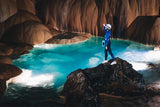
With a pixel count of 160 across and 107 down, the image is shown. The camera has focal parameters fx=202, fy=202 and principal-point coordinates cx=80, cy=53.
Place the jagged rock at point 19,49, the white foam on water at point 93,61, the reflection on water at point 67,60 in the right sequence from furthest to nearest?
the jagged rock at point 19,49 < the white foam on water at point 93,61 < the reflection on water at point 67,60

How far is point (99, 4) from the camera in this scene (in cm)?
1168

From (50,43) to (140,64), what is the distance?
17.7 ft

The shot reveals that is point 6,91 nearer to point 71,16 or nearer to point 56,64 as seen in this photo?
point 56,64

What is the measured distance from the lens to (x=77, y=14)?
12195 millimetres

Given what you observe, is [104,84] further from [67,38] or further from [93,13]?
[93,13]

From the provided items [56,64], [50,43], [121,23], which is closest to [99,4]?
[121,23]

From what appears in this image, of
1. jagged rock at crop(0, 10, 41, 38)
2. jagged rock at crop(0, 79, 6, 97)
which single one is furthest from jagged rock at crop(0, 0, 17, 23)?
jagged rock at crop(0, 79, 6, 97)

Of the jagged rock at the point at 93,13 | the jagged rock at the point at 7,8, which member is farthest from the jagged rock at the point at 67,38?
the jagged rock at the point at 7,8

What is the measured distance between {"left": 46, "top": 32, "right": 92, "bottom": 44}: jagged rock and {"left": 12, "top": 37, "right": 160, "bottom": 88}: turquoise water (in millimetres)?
330

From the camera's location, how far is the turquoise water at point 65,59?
22.7ft

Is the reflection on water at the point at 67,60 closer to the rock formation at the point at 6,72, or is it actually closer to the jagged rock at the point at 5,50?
the rock formation at the point at 6,72

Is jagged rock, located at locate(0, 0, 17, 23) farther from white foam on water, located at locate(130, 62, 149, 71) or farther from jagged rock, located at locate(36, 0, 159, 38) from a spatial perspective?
white foam on water, located at locate(130, 62, 149, 71)

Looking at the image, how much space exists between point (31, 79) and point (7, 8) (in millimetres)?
5436

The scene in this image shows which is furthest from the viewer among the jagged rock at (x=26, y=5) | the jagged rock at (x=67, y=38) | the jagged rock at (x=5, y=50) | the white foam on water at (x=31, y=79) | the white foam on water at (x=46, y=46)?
the jagged rock at (x=26, y=5)
